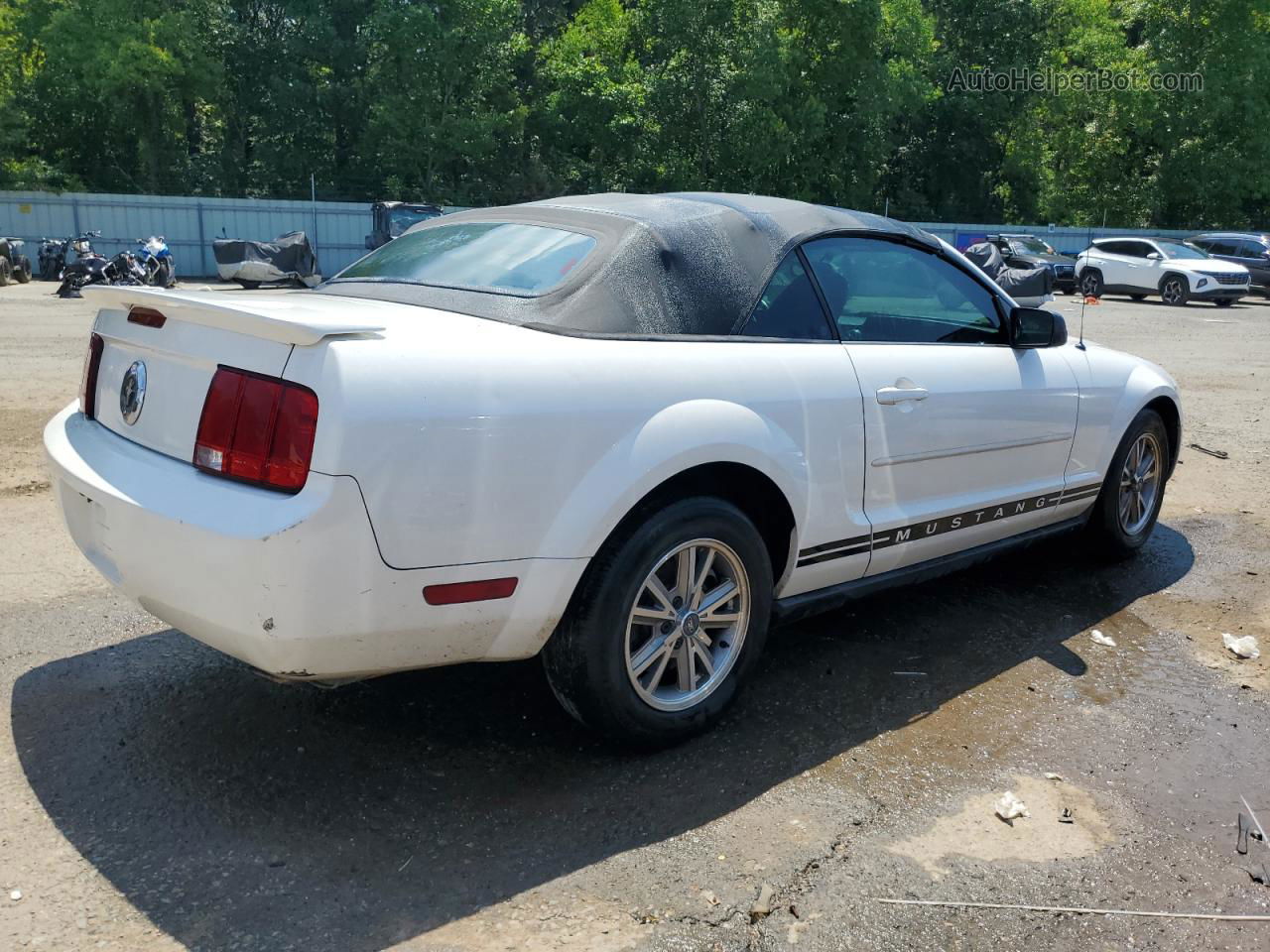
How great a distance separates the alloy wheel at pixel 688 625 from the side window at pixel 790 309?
2.57ft

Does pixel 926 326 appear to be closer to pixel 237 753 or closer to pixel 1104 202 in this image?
pixel 237 753

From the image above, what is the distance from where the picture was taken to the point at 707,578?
11.8 feet

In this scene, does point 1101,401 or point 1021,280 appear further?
point 1021,280

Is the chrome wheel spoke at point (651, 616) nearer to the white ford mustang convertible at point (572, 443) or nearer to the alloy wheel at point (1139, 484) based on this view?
the white ford mustang convertible at point (572, 443)

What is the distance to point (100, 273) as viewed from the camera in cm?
2097

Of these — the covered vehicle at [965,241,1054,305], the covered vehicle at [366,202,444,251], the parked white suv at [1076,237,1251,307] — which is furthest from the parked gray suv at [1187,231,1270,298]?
the covered vehicle at [366,202,444,251]

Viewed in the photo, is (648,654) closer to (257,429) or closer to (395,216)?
(257,429)

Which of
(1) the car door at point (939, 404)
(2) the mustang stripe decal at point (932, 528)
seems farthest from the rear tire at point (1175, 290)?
(1) the car door at point (939, 404)

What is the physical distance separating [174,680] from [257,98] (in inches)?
1739

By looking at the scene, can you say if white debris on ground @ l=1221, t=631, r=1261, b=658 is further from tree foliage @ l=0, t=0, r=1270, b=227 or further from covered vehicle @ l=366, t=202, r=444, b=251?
tree foliage @ l=0, t=0, r=1270, b=227

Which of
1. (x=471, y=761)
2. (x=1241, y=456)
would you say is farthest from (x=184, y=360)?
(x=1241, y=456)

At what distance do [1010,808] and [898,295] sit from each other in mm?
1968

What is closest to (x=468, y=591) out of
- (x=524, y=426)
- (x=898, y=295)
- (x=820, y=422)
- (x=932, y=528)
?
(x=524, y=426)

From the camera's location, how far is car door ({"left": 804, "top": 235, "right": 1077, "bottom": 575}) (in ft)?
13.1
